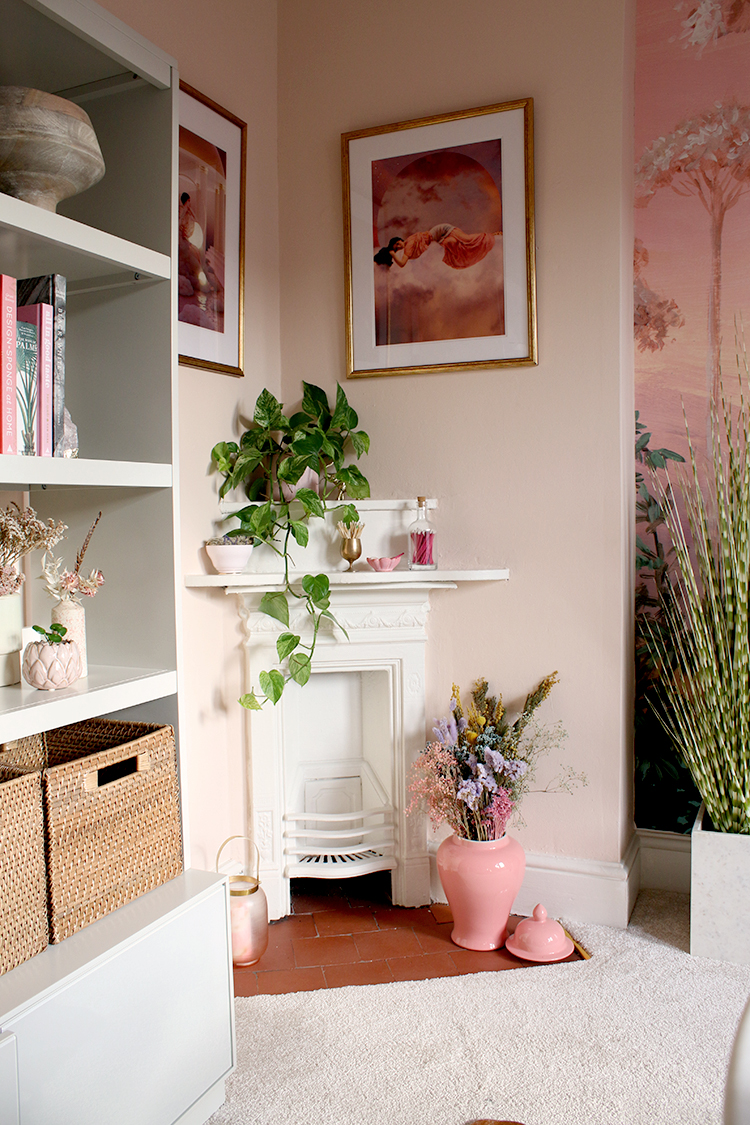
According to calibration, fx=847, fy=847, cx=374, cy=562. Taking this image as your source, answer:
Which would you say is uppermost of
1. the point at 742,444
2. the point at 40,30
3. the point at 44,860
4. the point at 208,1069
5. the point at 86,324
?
the point at 40,30

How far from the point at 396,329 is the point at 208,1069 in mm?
2107

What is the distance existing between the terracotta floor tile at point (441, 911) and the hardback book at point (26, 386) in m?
1.92

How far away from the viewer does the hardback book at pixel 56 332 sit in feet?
5.10

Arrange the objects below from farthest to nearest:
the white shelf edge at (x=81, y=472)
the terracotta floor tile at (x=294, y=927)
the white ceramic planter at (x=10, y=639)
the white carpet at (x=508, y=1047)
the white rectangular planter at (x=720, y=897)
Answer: the terracotta floor tile at (x=294, y=927)
the white rectangular planter at (x=720, y=897)
the white carpet at (x=508, y=1047)
the white ceramic planter at (x=10, y=639)
the white shelf edge at (x=81, y=472)

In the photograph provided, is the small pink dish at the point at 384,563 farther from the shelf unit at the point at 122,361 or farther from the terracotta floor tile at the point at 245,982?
the terracotta floor tile at the point at 245,982

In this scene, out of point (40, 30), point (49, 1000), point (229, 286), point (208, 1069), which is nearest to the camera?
point (49, 1000)

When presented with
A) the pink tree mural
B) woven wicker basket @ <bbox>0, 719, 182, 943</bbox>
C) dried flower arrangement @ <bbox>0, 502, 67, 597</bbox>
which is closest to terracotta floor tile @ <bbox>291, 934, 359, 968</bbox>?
woven wicker basket @ <bbox>0, 719, 182, 943</bbox>

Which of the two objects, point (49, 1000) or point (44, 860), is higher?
point (44, 860)

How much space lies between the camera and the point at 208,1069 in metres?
1.71

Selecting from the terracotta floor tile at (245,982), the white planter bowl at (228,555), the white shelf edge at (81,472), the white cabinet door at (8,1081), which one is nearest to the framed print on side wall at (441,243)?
the white planter bowl at (228,555)

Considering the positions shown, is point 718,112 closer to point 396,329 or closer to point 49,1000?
point 396,329

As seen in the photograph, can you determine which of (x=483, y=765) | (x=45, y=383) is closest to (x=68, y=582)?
(x=45, y=383)

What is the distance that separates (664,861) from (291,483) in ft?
5.80

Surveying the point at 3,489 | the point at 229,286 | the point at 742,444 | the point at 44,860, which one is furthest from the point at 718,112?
the point at 44,860
